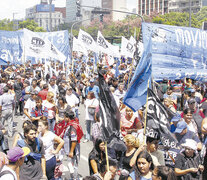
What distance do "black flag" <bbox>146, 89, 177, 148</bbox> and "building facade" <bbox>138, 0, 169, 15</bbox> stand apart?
118703 mm

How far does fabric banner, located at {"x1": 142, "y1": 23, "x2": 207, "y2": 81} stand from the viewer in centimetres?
978

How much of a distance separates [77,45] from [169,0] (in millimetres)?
110250

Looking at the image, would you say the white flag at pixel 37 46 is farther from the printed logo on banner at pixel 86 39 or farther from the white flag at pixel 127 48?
the white flag at pixel 127 48

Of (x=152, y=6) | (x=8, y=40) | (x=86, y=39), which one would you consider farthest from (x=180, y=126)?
(x=152, y=6)

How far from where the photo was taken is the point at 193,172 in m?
4.84

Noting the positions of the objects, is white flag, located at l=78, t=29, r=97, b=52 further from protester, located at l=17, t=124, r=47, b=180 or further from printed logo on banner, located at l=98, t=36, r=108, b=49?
protester, located at l=17, t=124, r=47, b=180

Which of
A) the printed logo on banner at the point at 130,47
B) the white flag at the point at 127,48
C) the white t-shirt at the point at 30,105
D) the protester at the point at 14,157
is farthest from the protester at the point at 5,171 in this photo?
the printed logo on banner at the point at 130,47

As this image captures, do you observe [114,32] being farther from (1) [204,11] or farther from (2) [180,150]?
(2) [180,150]

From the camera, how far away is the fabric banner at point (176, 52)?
9.78 meters

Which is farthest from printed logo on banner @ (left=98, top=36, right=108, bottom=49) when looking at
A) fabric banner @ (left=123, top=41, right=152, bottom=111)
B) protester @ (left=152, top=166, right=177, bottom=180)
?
protester @ (left=152, top=166, right=177, bottom=180)

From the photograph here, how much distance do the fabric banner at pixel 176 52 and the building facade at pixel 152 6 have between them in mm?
112687

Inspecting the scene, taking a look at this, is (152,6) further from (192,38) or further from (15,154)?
(15,154)

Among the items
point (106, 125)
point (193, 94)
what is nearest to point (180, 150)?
point (106, 125)

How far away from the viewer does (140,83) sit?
522 cm
